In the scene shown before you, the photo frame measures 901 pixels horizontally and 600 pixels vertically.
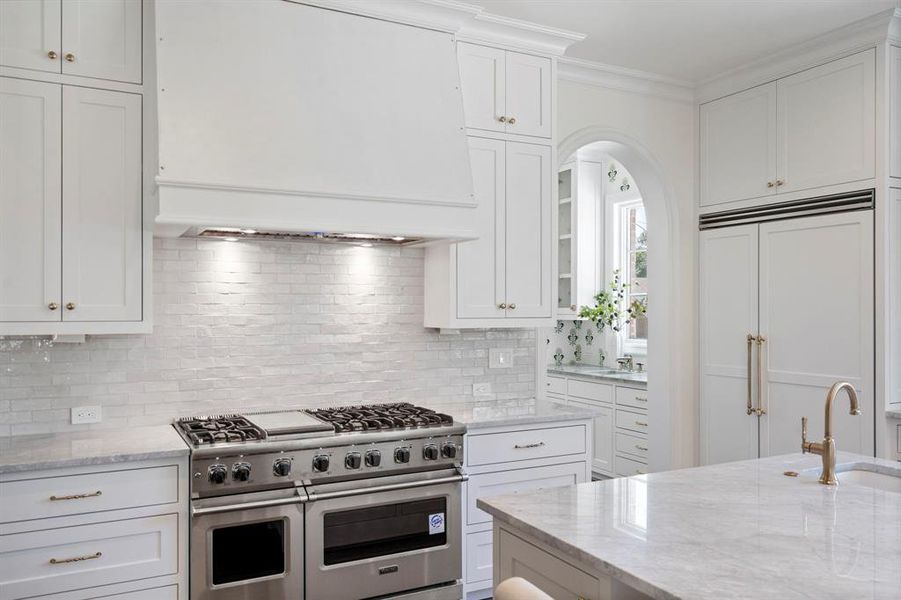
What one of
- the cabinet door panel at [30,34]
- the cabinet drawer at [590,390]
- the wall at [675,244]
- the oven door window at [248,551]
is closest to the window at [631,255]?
the cabinet drawer at [590,390]

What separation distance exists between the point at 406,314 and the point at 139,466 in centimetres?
161

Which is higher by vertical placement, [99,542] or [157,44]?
[157,44]

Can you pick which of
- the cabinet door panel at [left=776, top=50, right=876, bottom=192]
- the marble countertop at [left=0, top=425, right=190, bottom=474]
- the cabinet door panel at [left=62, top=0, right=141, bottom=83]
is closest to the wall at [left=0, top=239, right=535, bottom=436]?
the marble countertop at [left=0, top=425, right=190, bottom=474]

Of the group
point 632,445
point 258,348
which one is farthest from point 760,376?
point 258,348

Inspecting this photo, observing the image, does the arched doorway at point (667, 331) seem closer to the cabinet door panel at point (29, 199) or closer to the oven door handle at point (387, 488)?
the oven door handle at point (387, 488)

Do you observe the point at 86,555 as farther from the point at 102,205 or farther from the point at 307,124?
the point at 307,124

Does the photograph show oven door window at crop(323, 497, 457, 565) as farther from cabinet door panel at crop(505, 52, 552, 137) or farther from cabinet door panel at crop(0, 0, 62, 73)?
cabinet door panel at crop(0, 0, 62, 73)

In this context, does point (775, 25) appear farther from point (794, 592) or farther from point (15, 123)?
point (15, 123)

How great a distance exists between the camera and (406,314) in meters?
3.84

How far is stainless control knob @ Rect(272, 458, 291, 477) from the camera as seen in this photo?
2834 millimetres

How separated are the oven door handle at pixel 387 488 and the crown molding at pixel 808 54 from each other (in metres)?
3.05

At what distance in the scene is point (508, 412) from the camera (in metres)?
3.60

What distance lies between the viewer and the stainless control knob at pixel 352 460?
2.99m

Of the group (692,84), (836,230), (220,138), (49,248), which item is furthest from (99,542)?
(692,84)
